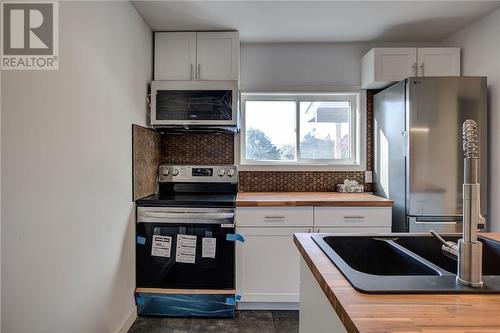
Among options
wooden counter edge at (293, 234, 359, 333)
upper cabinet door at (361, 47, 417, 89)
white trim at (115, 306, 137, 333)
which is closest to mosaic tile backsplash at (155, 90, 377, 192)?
upper cabinet door at (361, 47, 417, 89)

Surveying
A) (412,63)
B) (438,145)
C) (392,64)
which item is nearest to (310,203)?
(438,145)

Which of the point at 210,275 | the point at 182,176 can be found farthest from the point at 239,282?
the point at 182,176

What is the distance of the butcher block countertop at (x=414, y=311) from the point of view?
54 centimetres

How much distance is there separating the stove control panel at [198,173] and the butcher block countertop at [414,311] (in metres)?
2.06

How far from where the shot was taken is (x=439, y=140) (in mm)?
2205

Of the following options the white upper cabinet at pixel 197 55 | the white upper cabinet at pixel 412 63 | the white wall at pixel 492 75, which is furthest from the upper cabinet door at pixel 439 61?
the white upper cabinet at pixel 197 55

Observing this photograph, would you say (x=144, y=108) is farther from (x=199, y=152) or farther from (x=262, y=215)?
(x=262, y=215)

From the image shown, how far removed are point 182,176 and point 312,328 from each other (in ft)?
6.45

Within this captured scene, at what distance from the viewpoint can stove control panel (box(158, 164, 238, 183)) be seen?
2.72m

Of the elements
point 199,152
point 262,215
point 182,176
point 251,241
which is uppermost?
point 199,152

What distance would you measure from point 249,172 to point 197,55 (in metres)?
1.17

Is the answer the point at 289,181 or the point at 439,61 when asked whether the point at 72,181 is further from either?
the point at 439,61

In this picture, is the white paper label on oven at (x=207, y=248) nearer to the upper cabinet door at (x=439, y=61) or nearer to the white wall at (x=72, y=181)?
the white wall at (x=72, y=181)

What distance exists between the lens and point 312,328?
1.01 meters
